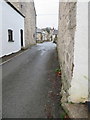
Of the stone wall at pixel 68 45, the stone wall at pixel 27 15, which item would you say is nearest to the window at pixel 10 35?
the stone wall at pixel 27 15

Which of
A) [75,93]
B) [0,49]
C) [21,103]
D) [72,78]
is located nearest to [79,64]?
[72,78]

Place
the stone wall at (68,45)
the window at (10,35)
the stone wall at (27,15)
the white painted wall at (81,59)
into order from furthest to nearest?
the stone wall at (27,15)
the window at (10,35)
the stone wall at (68,45)
the white painted wall at (81,59)

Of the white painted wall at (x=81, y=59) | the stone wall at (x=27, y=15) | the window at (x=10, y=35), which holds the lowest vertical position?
the white painted wall at (x=81, y=59)

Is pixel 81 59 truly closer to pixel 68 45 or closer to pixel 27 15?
pixel 68 45

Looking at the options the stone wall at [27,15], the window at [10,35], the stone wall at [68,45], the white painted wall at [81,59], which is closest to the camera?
the white painted wall at [81,59]

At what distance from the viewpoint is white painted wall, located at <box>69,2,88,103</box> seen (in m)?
3.25

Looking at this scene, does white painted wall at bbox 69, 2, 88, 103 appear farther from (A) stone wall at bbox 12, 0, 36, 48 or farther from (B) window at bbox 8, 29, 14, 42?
(A) stone wall at bbox 12, 0, 36, 48

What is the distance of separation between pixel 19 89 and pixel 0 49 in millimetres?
8481

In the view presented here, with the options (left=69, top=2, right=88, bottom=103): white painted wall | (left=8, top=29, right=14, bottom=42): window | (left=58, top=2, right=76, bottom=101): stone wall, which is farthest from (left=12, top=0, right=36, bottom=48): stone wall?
(left=69, top=2, right=88, bottom=103): white painted wall

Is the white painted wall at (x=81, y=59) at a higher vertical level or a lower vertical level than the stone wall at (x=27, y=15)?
lower

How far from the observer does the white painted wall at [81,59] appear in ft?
10.7

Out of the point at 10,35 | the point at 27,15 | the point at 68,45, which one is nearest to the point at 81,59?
the point at 68,45

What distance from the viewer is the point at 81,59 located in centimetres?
338

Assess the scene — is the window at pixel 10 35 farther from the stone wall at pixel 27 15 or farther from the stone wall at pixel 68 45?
the stone wall at pixel 68 45
